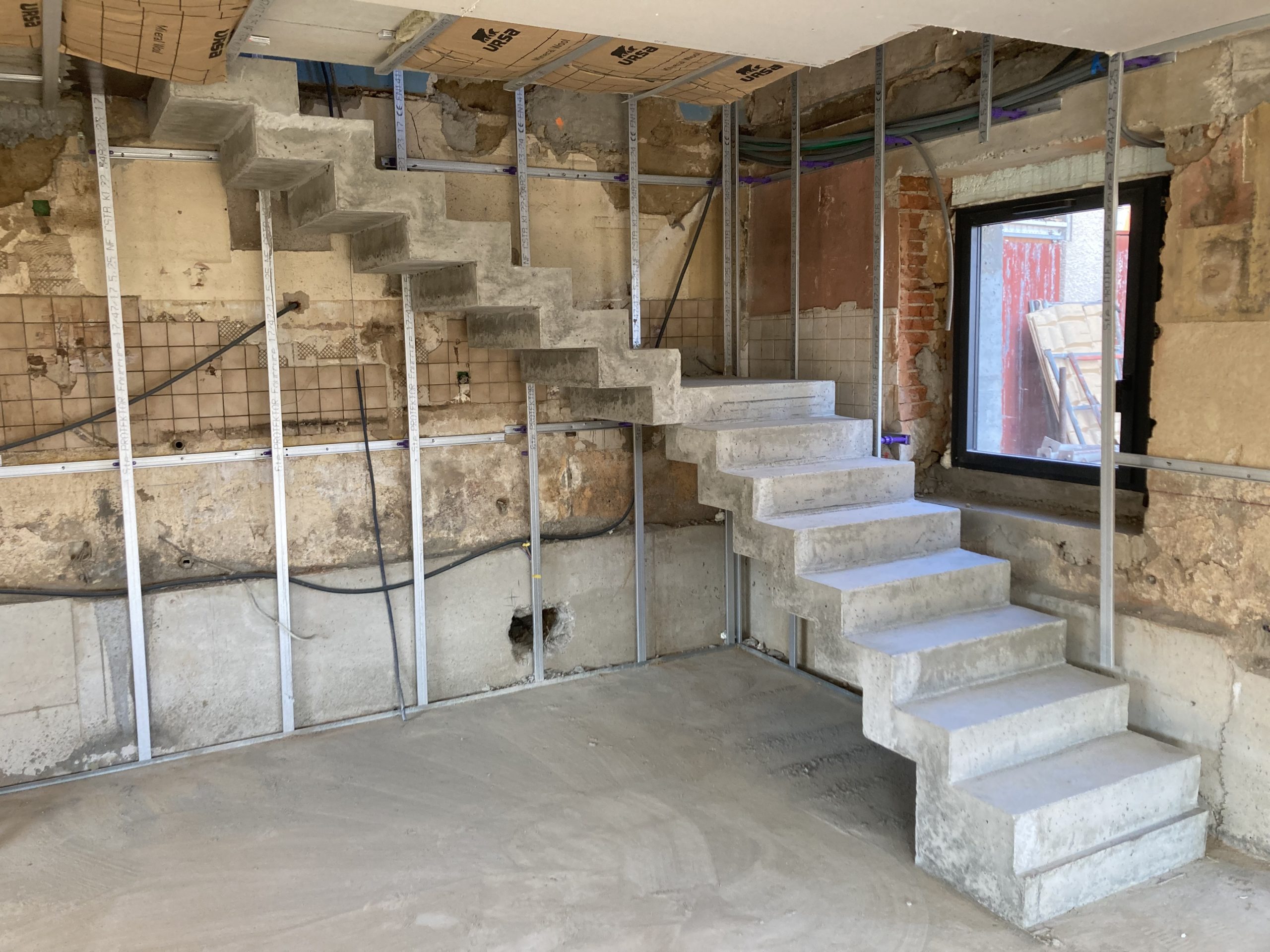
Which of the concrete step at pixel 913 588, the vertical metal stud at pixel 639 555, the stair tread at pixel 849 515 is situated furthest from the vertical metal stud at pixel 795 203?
the concrete step at pixel 913 588

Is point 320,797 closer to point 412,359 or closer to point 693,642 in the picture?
point 412,359

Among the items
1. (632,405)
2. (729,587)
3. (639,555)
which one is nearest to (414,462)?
(632,405)

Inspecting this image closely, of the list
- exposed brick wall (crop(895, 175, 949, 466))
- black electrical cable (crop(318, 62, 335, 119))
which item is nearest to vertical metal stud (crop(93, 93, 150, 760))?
black electrical cable (crop(318, 62, 335, 119))

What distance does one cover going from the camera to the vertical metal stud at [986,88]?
3.97m

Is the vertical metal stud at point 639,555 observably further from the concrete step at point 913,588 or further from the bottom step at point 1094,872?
the bottom step at point 1094,872

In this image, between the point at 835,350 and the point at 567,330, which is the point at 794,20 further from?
the point at 835,350

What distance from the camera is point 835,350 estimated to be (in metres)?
4.94

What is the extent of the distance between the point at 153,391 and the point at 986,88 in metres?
3.80

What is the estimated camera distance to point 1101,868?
3.08 m

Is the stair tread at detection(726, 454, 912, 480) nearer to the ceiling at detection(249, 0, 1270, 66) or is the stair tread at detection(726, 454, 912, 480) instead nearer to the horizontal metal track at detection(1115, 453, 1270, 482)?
the horizontal metal track at detection(1115, 453, 1270, 482)

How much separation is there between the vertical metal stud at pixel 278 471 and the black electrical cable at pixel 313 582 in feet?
0.38

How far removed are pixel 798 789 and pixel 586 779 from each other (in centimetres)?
88

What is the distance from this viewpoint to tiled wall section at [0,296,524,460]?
3955mm

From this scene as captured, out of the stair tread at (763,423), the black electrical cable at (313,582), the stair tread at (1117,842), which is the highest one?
the stair tread at (763,423)
